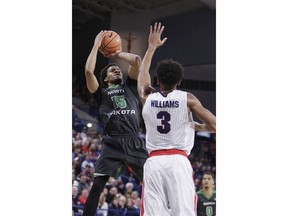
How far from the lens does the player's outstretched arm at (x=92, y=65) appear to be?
804 centimetres

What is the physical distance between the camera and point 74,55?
8219 millimetres

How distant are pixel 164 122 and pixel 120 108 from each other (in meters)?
1.39

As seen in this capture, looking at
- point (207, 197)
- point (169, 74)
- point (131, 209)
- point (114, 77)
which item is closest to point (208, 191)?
point (207, 197)

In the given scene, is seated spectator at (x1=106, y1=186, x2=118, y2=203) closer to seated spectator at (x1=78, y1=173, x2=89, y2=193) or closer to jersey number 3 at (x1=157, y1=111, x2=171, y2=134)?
seated spectator at (x1=78, y1=173, x2=89, y2=193)

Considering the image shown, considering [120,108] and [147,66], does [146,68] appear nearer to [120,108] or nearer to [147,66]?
[147,66]

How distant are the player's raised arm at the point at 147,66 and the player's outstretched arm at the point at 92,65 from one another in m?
0.74

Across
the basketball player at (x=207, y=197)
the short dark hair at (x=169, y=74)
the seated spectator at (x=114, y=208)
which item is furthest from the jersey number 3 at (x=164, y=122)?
the seated spectator at (x=114, y=208)

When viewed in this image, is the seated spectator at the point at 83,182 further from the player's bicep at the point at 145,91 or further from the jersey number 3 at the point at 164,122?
the jersey number 3 at the point at 164,122

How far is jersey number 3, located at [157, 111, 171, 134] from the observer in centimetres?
678

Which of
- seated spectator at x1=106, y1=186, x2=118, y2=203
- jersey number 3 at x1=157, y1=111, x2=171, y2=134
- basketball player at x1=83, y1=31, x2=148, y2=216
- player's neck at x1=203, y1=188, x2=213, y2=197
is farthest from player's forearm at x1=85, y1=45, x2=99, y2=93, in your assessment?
player's neck at x1=203, y1=188, x2=213, y2=197

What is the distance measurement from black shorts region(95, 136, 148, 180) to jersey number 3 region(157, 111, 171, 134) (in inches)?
47.2

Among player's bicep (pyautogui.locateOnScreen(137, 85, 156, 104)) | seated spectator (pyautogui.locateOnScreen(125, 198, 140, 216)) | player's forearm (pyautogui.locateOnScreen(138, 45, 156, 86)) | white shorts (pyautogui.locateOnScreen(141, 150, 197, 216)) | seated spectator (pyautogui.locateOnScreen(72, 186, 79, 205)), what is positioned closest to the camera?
white shorts (pyautogui.locateOnScreen(141, 150, 197, 216))
